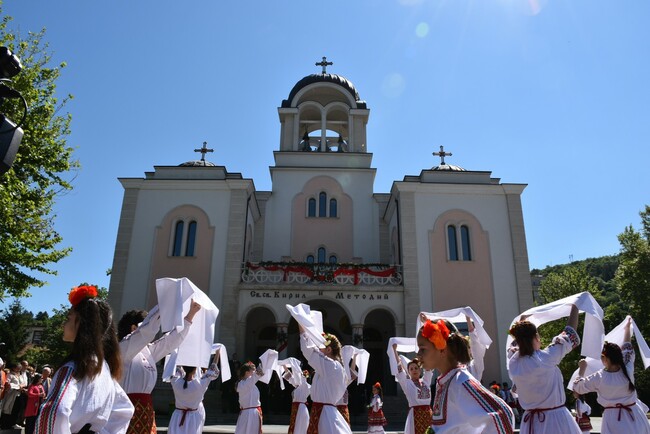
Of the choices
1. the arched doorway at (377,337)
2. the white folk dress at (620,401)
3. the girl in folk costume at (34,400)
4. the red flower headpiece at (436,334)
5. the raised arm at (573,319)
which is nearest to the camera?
the red flower headpiece at (436,334)

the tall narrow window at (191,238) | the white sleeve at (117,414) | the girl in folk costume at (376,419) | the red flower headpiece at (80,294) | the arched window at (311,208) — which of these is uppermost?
the arched window at (311,208)

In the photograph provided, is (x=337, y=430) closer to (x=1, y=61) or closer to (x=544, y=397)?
(x=544, y=397)

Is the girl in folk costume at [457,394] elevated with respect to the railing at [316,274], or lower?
lower

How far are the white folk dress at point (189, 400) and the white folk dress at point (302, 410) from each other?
307cm

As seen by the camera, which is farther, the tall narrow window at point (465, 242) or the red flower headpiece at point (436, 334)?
the tall narrow window at point (465, 242)

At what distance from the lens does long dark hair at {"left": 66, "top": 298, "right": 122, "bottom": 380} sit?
289 centimetres

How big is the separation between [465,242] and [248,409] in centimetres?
1840

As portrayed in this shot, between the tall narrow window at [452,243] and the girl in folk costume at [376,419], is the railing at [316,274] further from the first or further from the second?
the girl in folk costume at [376,419]

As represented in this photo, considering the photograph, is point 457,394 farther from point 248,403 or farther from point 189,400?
point 248,403

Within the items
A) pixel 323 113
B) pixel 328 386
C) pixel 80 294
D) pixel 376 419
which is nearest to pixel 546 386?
pixel 328 386

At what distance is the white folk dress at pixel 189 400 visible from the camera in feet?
25.0

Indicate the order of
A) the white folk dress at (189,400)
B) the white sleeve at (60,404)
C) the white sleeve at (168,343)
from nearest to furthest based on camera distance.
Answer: the white sleeve at (60,404) → the white sleeve at (168,343) → the white folk dress at (189,400)

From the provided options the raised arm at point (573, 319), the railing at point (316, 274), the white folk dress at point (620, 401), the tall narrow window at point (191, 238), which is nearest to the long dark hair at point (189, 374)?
the raised arm at point (573, 319)

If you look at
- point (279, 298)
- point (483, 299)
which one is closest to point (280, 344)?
point (279, 298)
